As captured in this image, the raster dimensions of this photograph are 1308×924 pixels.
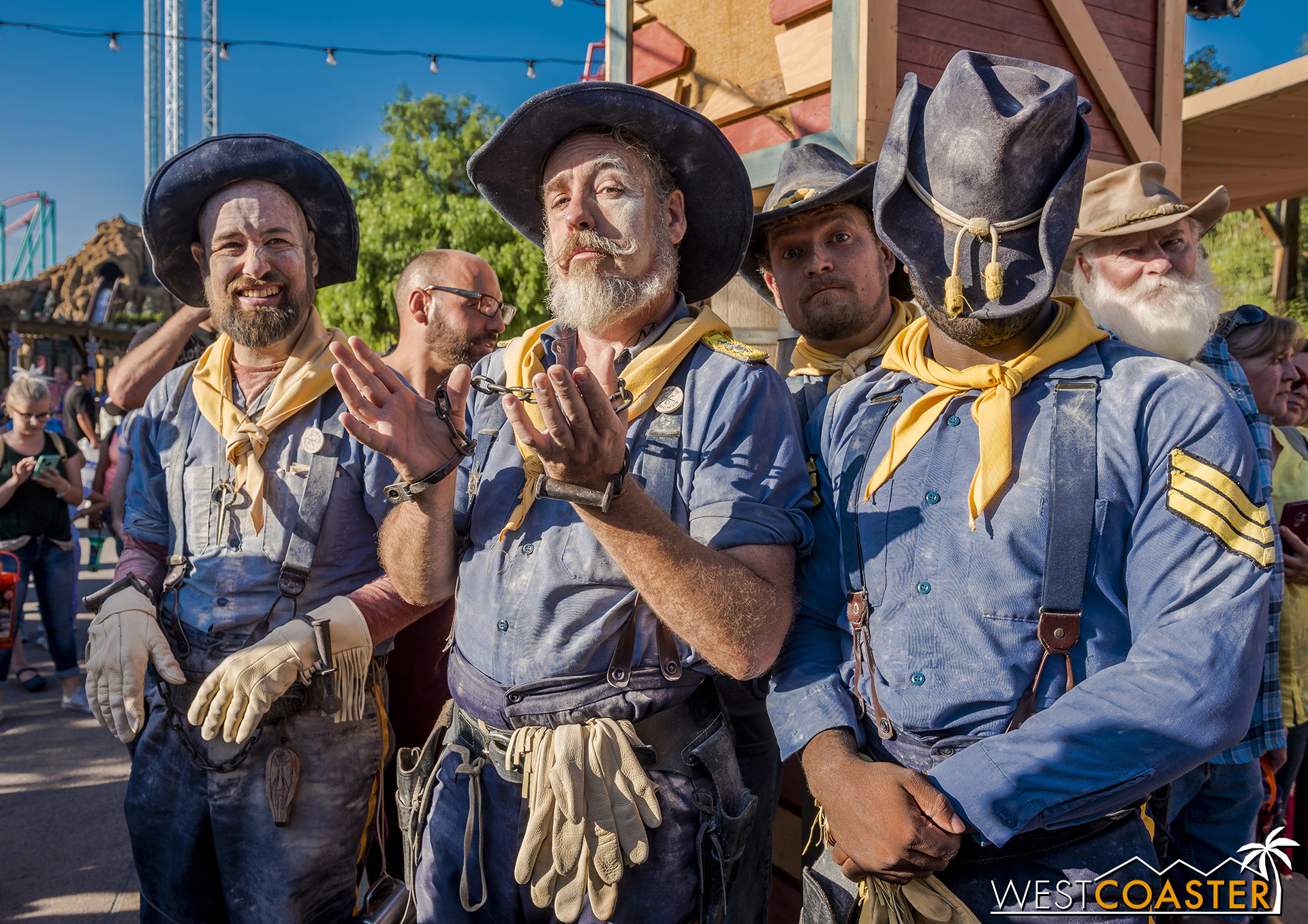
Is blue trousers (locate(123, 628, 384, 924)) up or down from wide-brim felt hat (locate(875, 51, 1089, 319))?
down

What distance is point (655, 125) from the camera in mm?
2000

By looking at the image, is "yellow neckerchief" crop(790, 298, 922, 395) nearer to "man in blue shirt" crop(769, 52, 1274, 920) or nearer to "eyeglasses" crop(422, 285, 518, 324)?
"man in blue shirt" crop(769, 52, 1274, 920)

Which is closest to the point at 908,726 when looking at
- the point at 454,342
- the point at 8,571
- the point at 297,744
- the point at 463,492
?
the point at 463,492

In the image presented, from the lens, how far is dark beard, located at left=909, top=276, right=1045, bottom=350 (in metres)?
1.60

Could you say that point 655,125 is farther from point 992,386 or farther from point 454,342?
point 454,342

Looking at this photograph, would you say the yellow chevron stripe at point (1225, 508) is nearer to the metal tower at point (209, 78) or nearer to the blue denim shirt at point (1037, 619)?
the blue denim shirt at point (1037, 619)

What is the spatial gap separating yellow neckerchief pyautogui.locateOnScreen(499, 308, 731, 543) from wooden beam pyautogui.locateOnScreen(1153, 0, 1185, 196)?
356 cm

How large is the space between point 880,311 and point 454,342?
82.0 inches

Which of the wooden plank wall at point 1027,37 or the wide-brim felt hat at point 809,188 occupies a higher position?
the wooden plank wall at point 1027,37

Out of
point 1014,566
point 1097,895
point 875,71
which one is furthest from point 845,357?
point 1097,895

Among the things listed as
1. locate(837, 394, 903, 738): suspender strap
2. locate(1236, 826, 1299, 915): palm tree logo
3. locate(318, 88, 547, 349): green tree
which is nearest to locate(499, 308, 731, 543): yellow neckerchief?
locate(837, 394, 903, 738): suspender strap

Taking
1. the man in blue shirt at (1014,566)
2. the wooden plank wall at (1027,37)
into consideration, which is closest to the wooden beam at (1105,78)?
the wooden plank wall at (1027,37)

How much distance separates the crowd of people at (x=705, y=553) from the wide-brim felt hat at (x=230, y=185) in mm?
13

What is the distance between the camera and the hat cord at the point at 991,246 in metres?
1.55
